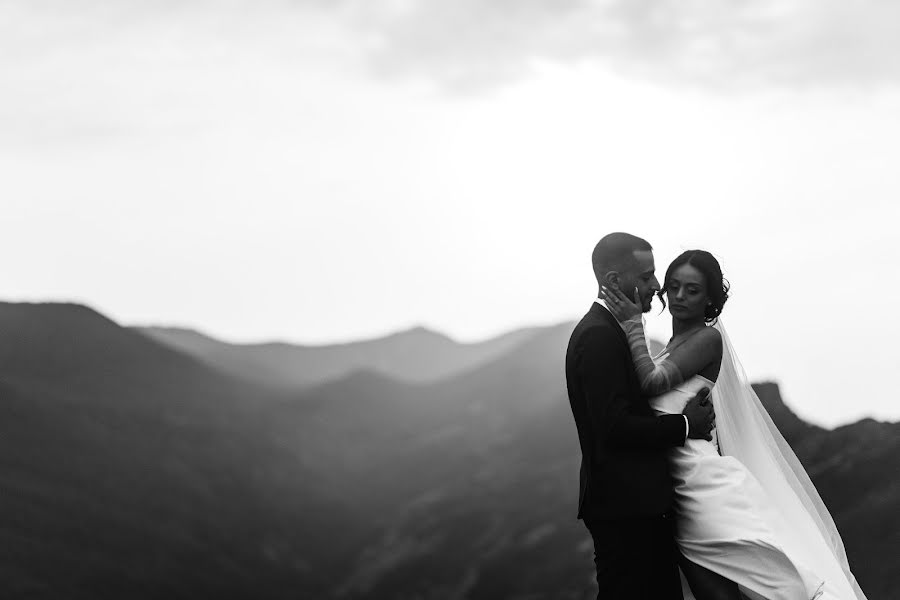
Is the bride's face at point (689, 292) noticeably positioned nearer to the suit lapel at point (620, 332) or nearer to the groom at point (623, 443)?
the groom at point (623, 443)

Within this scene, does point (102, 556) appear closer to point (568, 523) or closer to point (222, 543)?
point (222, 543)

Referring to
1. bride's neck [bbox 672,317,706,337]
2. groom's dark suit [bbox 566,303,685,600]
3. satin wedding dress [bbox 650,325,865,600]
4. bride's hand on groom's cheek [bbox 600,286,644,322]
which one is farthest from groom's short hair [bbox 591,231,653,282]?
satin wedding dress [bbox 650,325,865,600]

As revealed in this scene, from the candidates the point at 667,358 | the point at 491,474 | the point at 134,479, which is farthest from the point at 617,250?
the point at 491,474

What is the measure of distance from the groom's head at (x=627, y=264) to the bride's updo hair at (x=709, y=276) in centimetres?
40

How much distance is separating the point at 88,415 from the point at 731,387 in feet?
81.8

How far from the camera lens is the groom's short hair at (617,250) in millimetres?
5836

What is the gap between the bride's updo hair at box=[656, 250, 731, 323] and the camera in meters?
6.18

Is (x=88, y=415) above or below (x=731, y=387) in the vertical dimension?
below

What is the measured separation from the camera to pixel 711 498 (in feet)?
19.1

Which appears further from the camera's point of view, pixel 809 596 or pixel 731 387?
pixel 731 387

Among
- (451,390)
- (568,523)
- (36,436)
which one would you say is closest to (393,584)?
(568,523)

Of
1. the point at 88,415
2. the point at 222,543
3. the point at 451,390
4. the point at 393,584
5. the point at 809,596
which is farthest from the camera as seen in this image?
the point at 451,390

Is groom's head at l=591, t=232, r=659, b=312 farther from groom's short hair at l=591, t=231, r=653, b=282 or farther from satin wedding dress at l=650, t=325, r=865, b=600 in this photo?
satin wedding dress at l=650, t=325, r=865, b=600

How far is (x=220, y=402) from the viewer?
113 ft
